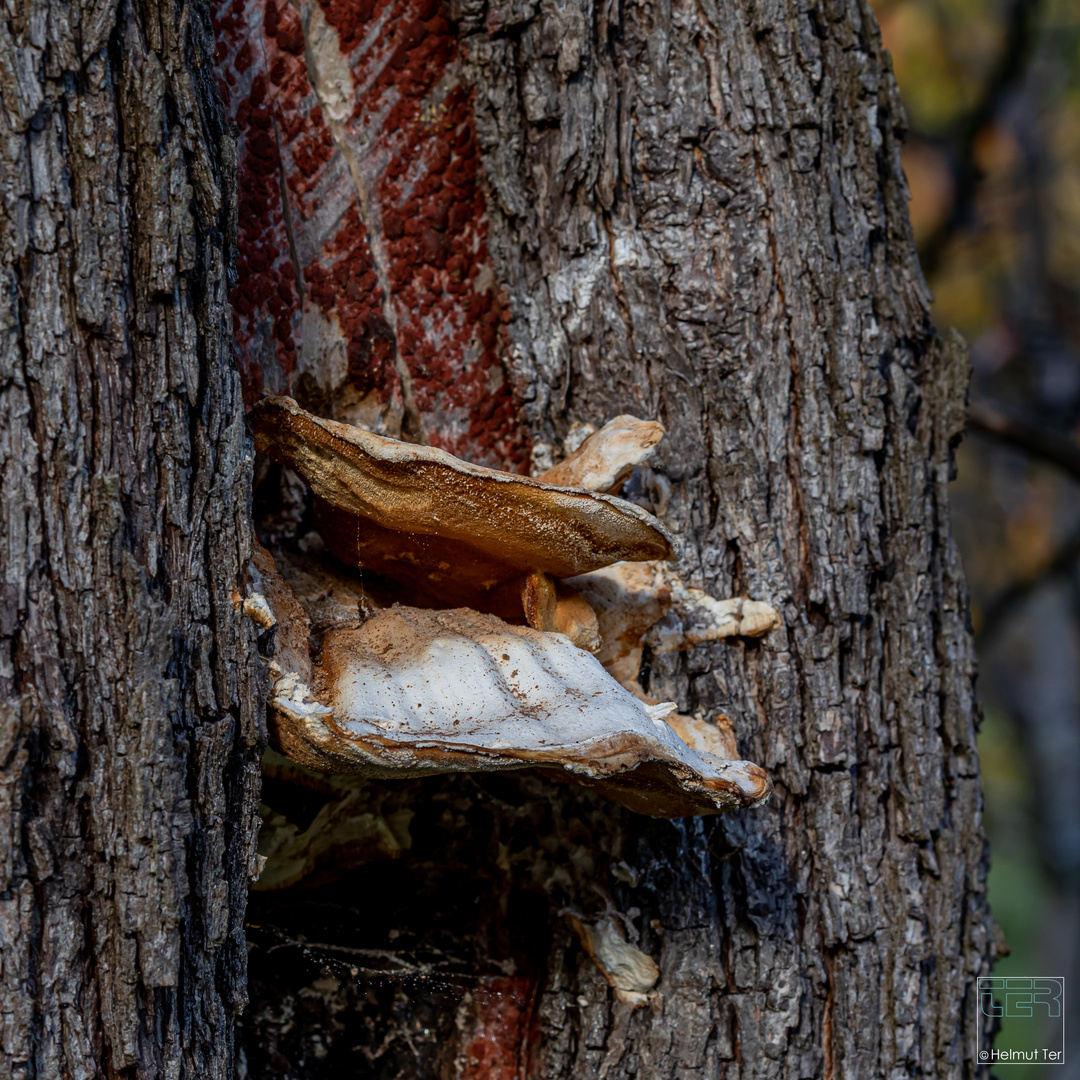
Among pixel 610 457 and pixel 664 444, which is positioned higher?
pixel 664 444

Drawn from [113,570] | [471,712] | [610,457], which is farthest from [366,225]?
[471,712]

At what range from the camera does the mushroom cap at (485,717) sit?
1.14 meters

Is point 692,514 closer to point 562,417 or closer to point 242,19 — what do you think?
point 562,417

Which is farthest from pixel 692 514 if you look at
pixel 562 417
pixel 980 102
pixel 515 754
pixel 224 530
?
pixel 980 102

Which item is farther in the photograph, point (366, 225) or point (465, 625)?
point (366, 225)

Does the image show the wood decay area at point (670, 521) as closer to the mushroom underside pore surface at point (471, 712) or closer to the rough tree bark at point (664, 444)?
the rough tree bark at point (664, 444)

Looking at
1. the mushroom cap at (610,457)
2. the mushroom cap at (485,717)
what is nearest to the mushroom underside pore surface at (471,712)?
the mushroom cap at (485,717)

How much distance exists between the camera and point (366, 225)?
5.77 feet

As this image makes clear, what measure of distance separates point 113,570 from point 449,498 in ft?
1.42

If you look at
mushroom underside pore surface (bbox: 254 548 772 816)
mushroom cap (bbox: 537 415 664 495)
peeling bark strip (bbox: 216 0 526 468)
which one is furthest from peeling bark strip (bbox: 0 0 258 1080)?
mushroom cap (bbox: 537 415 664 495)

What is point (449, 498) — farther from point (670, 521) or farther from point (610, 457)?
point (670, 521)

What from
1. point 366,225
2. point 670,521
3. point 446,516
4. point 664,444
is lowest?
point 446,516

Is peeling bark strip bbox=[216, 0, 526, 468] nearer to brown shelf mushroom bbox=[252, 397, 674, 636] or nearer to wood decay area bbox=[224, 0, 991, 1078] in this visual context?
wood decay area bbox=[224, 0, 991, 1078]

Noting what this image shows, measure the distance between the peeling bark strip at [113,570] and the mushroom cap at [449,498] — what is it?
0.43 feet
